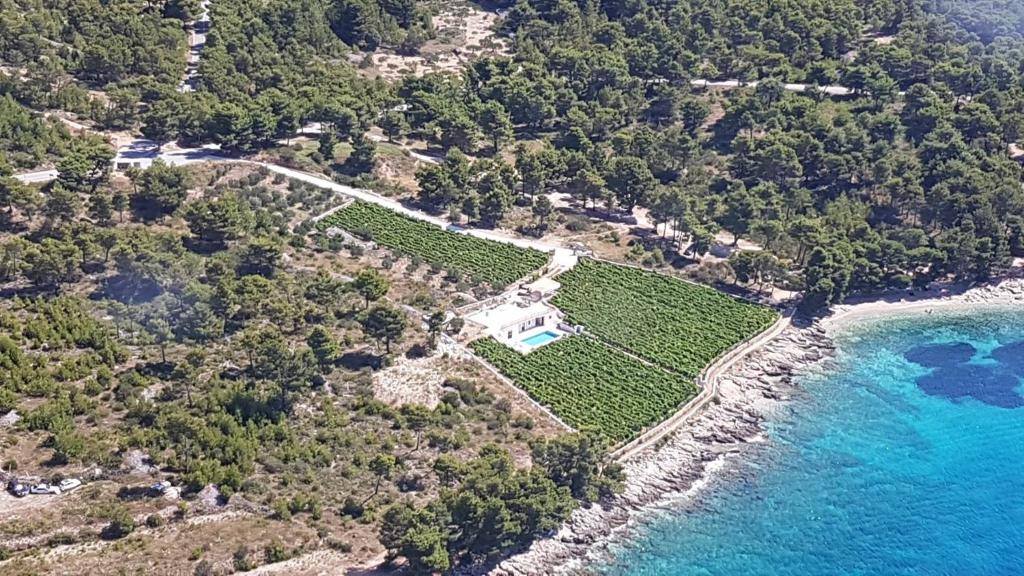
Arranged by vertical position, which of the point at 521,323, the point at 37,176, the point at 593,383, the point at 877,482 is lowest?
the point at 593,383

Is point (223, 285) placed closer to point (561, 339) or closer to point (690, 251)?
point (561, 339)

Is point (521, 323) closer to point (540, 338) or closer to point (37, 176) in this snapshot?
point (540, 338)

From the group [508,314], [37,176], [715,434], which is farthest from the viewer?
[37,176]

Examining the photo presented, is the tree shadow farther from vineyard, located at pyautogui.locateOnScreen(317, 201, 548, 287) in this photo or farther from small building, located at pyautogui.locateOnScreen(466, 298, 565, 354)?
vineyard, located at pyautogui.locateOnScreen(317, 201, 548, 287)

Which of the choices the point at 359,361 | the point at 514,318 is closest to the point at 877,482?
the point at 514,318

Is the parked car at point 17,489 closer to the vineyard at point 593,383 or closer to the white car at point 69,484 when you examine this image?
the white car at point 69,484

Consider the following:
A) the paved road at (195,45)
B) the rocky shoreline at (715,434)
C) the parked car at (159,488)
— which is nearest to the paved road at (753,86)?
the rocky shoreline at (715,434)

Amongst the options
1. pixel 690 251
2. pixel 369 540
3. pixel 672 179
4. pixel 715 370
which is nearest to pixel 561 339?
pixel 715 370
